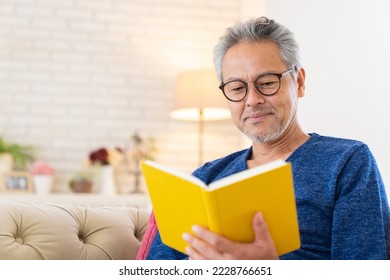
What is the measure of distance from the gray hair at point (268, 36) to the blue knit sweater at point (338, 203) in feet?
0.80

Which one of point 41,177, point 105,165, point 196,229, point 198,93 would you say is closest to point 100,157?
point 105,165

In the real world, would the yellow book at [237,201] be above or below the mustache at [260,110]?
below

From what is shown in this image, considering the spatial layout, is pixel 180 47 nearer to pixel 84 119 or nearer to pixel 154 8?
pixel 154 8

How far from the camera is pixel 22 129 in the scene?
4.03 meters

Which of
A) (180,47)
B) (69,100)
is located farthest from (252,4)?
(69,100)

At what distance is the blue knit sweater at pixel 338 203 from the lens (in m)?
1.26

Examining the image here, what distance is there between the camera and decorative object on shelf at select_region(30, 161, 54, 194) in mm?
3820

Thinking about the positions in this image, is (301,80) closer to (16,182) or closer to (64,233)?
(64,233)

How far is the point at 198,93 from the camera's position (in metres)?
3.79

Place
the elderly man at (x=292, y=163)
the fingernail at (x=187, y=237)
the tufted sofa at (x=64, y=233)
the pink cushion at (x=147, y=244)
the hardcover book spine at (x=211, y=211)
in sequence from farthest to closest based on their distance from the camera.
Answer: the pink cushion at (x=147, y=244), the tufted sofa at (x=64, y=233), the elderly man at (x=292, y=163), the fingernail at (x=187, y=237), the hardcover book spine at (x=211, y=211)

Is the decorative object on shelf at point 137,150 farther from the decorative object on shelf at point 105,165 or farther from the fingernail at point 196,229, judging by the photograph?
the fingernail at point 196,229

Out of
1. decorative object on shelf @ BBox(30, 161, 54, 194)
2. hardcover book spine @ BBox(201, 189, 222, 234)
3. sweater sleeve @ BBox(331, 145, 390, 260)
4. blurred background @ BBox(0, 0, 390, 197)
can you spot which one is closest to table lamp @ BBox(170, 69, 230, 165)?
blurred background @ BBox(0, 0, 390, 197)

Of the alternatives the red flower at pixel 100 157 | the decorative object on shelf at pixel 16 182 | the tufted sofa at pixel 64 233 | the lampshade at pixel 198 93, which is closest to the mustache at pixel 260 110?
the tufted sofa at pixel 64 233
